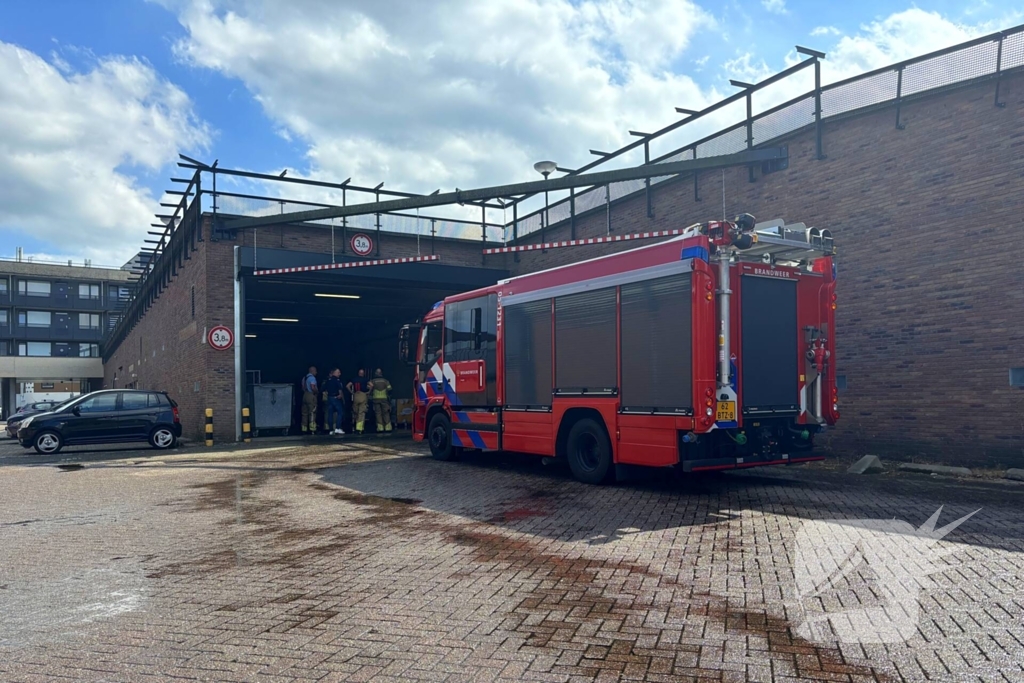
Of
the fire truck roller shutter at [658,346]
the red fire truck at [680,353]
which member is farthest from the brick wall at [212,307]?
the fire truck roller shutter at [658,346]

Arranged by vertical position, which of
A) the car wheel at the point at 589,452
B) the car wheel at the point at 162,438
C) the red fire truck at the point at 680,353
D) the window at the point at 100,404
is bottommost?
the car wheel at the point at 162,438

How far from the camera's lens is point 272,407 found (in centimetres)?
2069

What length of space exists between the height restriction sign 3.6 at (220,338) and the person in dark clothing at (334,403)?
3256 mm

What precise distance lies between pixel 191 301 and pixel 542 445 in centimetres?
1426

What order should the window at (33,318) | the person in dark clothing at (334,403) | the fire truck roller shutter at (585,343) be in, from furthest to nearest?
the window at (33,318), the person in dark clothing at (334,403), the fire truck roller shutter at (585,343)

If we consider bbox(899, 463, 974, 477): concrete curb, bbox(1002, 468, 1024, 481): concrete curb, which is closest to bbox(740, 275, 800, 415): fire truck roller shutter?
bbox(899, 463, 974, 477): concrete curb

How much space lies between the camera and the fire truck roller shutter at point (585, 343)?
990 cm

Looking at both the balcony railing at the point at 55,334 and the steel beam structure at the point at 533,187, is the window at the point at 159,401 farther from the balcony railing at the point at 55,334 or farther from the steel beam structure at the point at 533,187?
the balcony railing at the point at 55,334

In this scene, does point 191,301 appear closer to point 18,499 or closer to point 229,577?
point 18,499

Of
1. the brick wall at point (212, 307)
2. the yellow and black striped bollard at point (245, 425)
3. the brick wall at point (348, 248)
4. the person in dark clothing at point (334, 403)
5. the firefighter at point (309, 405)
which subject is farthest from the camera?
the firefighter at point (309, 405)

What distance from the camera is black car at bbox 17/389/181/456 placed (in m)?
17.4

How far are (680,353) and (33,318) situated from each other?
8028cm

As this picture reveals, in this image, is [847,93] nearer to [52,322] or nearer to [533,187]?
[533,187]

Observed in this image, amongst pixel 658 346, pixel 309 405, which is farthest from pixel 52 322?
pixel 658 346
